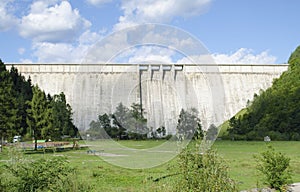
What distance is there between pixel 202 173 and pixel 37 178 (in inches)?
114

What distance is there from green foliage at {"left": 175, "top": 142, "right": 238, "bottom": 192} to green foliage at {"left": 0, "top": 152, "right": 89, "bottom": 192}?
1875mm

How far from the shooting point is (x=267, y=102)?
4797cm

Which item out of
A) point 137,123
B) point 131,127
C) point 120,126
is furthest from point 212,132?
point 120,126

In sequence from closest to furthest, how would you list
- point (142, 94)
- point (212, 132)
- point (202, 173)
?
point (202, 173)
point (212, 132)
point (142, 94)

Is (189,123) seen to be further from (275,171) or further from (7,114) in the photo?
(7,114)

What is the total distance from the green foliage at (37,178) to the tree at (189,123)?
235 cm

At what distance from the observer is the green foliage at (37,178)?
22.8 ft

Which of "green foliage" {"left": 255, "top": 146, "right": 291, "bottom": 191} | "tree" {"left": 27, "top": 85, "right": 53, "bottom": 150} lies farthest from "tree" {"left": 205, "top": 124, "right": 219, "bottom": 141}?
"tree" {"left": 27, "top": 85, "right": 53, "bottom": 150}

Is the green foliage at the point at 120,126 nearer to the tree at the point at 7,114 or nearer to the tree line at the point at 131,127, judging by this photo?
the tree line at the point at 131,127

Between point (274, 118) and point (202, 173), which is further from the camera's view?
point (274, 118)

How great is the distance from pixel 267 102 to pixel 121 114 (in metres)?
42.4

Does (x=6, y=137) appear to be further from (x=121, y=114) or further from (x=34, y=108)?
(x=121, y=114)

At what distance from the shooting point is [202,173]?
6.59 m

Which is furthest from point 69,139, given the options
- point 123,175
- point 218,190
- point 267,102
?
point 218,190
